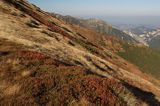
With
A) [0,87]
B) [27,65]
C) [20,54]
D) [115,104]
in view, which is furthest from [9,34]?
[115,104]

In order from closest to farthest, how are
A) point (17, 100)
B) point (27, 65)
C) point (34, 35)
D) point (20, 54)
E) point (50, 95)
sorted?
point (17, 100)
point (50, 95)
point (27, 65)
point (20, 54)
point (34, 35)

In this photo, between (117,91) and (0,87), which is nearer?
(0,87)

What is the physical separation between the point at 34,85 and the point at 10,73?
3.36 metres

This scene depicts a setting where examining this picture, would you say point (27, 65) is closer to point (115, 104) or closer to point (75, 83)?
point (75, 83)

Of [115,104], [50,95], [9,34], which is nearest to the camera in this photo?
[50,95]

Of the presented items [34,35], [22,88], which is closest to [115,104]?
[22,88]

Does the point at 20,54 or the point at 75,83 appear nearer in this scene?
the point at 75,83

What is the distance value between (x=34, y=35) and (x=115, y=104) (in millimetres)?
31211

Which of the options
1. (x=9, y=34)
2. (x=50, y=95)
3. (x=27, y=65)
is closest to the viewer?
(x=50, y=95)

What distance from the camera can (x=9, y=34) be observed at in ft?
135

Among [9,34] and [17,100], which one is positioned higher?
[17,100]

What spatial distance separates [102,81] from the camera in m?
21.4

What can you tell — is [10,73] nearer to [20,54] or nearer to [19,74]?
[19,74]

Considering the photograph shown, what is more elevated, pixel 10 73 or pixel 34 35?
pixel 10 73
